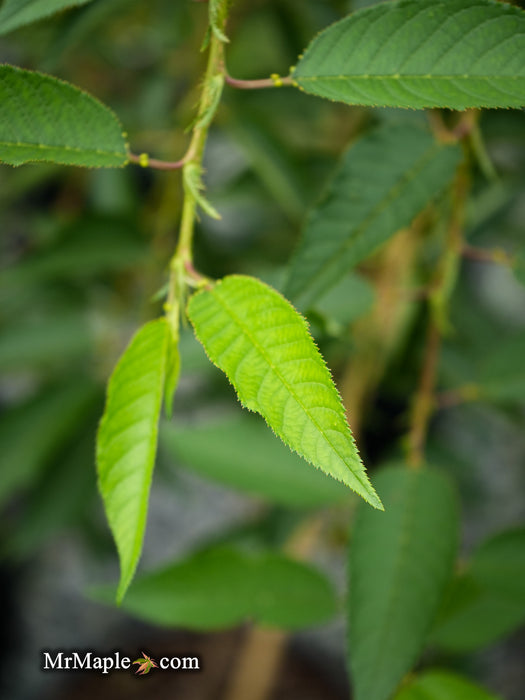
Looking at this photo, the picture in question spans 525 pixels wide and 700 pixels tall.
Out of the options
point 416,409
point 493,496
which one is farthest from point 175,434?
point 493,496

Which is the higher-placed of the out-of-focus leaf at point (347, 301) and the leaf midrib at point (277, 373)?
the out-of-focus leaf at point (347, 301)

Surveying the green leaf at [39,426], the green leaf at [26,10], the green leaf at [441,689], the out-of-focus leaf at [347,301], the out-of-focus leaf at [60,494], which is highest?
the green leaf at [26,10]

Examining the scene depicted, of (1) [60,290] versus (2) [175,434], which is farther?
(1) [60,290]

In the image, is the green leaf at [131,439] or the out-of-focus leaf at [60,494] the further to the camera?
the out-of-focus leaf at [60,494]

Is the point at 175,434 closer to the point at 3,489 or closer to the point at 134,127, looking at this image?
the point at 3,489

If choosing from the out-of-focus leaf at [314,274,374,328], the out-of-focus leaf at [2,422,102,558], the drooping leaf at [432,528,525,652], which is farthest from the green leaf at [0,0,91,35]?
the out-of-focus leaf at [2,422,102,558]

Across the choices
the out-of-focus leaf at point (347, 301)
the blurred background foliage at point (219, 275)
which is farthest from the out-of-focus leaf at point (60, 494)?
the out-of-focus leaf at point (347, 301)

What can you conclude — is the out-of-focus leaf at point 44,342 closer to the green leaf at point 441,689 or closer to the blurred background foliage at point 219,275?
the blurred background foliage at point 219,275
